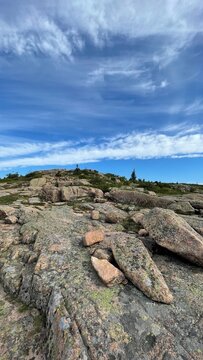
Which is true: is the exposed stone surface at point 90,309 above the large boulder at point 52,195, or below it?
below

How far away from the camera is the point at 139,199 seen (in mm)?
23859

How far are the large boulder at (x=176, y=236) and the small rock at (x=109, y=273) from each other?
257 centimetres

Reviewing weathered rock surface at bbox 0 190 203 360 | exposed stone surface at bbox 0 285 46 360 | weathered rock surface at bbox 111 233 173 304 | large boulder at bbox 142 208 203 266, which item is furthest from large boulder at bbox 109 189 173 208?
exposed stone surface at bbox 0 285 46 360

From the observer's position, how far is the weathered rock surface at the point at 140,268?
8.64 m

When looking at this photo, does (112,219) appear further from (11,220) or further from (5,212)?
(5,212)

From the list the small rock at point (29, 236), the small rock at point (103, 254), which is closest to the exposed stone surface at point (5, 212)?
the small rock at point (29, 236)

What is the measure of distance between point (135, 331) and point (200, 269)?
437cm

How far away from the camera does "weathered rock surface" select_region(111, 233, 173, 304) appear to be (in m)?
8.64

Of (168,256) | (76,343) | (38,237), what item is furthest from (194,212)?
(76,343)

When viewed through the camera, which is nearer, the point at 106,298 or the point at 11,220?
the point at 106,298

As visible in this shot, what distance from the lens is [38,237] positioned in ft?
43.1

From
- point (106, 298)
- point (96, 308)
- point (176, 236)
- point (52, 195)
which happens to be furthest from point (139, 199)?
point (96, 308)

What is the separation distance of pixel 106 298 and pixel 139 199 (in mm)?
15727

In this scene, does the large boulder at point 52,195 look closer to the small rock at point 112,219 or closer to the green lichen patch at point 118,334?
the small rock at point 112,219
